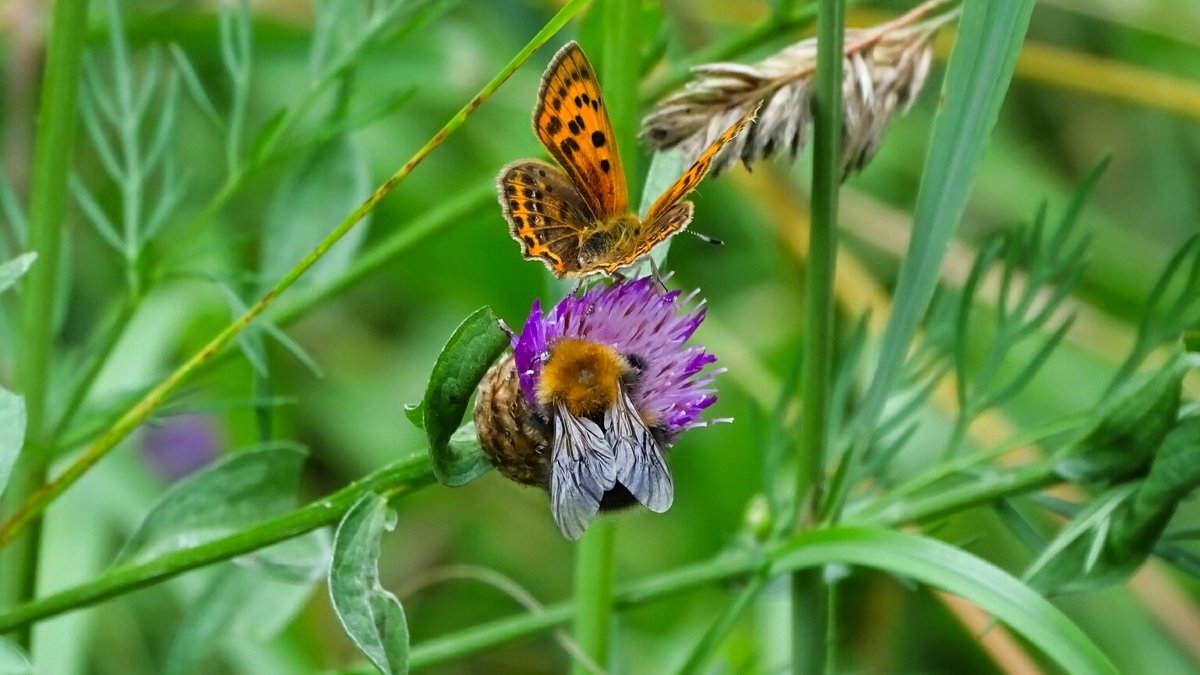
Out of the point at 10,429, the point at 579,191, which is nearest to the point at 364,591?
the point at 10,429

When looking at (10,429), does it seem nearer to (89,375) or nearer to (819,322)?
(89,375)

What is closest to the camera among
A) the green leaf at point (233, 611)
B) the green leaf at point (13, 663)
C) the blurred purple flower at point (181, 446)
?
the green leaf at point (13, 663)

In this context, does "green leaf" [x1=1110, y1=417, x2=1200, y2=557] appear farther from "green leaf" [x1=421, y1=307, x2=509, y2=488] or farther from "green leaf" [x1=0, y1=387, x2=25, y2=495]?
"green leaf" [x1=0, y1=387, x2=25, y2=495]

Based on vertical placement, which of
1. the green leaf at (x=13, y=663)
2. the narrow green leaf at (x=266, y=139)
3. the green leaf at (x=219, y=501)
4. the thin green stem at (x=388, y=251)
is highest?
the narrow green leaf at (x=266, y=139)

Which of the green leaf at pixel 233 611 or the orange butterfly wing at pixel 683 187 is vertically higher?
the orange butterfly wing at pixel 683 187

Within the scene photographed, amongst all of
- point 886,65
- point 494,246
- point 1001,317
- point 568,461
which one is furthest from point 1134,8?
point 568,461

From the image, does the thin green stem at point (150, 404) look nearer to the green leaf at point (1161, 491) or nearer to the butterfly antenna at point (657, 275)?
the butterfly antenna at point (657, 275)

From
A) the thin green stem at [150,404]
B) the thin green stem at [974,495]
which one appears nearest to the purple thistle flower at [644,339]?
the thin green stem at [150,404]
